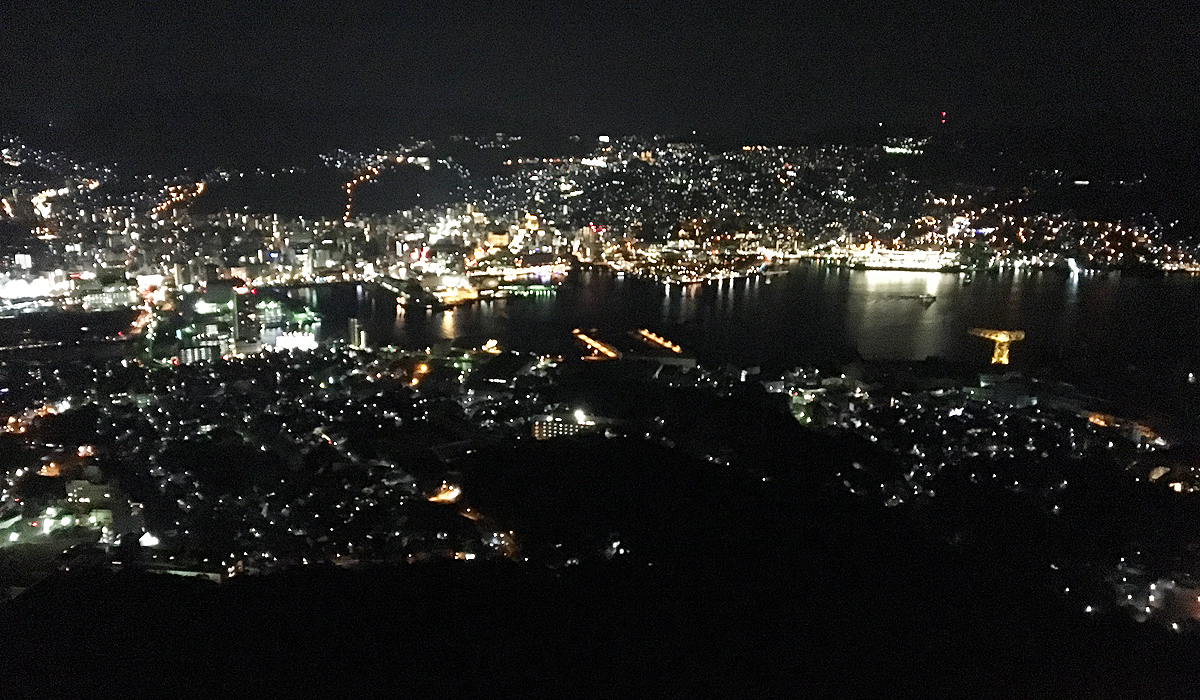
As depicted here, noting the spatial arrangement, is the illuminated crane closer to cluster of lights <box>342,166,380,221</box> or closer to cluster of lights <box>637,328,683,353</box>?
cluster of lights <box>637,328,683,353</box>

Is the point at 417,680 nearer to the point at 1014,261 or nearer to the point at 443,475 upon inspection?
the point at 443,475

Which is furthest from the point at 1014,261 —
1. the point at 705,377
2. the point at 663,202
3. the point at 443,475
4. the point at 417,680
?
the point at 417,680

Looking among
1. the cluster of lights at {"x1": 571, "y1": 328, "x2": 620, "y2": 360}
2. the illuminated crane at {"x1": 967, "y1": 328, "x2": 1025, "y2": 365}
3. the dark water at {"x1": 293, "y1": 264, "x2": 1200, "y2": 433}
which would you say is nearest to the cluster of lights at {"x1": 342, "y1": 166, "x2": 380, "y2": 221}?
the dark water at {"x1": 293, "y1": 264, "x2": 1200, "y2": 433}

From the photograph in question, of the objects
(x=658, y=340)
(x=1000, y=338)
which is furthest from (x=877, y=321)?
(x=658, y=340)

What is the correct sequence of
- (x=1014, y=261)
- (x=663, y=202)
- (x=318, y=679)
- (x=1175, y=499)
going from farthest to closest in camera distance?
(x=663, y=202)
(x=1014, y=261)
(x=1175, y=499)
(x=318, y=679)

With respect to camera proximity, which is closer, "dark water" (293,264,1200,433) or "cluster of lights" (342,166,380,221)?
"dark water" (293,264,1200,433)

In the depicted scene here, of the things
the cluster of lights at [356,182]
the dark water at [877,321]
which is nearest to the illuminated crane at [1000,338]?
the dark water at [877,321]
